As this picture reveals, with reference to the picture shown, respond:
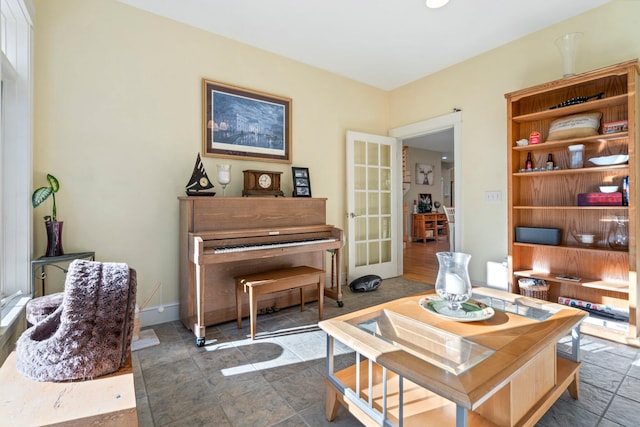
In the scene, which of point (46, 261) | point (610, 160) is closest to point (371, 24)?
point (610, 160)

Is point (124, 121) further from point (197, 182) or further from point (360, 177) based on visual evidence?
point (360, 177)

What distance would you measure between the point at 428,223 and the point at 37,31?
26.1 feet

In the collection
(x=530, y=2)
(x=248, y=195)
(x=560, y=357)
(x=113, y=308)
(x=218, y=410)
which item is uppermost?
(x=530, y=2)

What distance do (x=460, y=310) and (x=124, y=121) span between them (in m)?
2.81

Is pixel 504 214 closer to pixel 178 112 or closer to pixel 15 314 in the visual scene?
pixel 178 112

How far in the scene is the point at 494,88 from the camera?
3.23 meters

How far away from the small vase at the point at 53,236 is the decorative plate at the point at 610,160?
4.02 metres

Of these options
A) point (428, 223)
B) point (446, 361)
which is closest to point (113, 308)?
point (446, 361)

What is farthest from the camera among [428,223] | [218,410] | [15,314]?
[428,223]

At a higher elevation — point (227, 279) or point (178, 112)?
point (178, 112)

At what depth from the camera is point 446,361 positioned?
44.6 inches

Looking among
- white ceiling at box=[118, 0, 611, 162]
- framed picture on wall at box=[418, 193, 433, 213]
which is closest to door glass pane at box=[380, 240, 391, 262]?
white ceiling at box=[118, 0, 611, 162]

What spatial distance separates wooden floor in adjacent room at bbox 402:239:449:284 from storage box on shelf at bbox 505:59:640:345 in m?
1.45

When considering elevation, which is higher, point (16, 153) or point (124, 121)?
point (124, 121)
